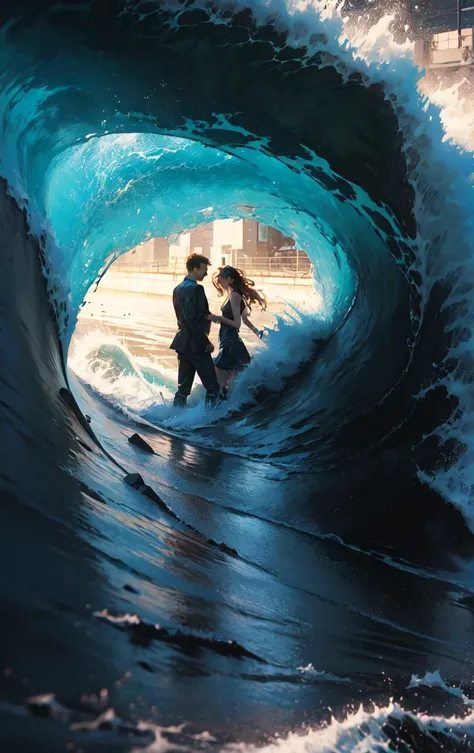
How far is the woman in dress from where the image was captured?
727 cm

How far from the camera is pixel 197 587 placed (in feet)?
6.97

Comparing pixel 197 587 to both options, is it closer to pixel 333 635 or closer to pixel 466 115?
pixel 333 635

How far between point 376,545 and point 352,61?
9.13 feet

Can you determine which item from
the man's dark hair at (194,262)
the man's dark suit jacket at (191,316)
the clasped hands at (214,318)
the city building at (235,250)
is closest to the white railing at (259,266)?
the city building at (235,250)

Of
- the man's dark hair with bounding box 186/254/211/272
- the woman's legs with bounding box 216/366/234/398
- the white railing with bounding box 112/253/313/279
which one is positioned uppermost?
the white railing with bounding box 112/253/313/279

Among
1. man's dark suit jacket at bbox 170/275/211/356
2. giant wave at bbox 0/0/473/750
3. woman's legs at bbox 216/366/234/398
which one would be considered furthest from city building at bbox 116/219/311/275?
giant wave at bbox 0/0/473/750

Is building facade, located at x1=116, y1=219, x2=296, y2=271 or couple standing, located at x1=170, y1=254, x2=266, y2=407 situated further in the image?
building facade, located at x1=116, y1=219, x2=296, y2=271

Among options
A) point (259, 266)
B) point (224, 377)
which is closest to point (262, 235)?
point (259, 266)

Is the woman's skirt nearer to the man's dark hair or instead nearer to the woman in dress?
the woman in dress

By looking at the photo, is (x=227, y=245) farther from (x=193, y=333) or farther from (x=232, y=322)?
(x=193, y=333)

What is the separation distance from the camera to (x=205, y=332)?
6891 mm

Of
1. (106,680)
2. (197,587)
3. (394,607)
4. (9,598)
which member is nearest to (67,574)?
(9,598)

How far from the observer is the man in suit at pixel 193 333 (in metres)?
6.64

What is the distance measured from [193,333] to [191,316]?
8.0 inches
